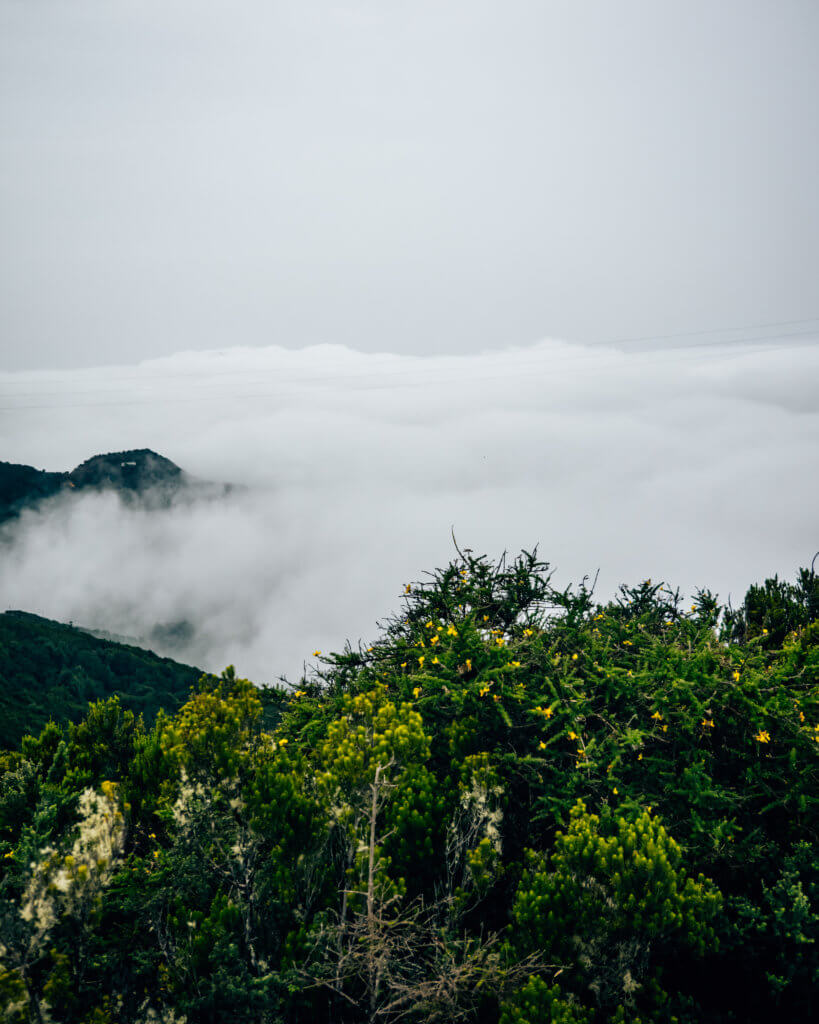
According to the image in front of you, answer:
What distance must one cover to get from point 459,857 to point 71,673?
86.6 meters

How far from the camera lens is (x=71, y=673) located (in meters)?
81.2

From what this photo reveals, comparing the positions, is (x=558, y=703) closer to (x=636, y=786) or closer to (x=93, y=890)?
(x=636, y=786)

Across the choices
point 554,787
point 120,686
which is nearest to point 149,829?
point 554,787

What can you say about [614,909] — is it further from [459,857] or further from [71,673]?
[71,673]

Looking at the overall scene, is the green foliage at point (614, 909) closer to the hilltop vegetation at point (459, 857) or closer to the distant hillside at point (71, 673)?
the hilltop vegetation at point (459, 857)

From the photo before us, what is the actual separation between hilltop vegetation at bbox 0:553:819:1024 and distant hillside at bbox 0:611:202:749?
6142 cm

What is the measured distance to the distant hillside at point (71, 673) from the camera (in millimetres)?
71000

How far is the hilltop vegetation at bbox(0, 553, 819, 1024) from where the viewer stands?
7402 millimetres

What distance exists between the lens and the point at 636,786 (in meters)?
10.6

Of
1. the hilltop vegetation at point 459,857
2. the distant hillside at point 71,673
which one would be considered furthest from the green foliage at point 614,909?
the distant hillside at point 71,673

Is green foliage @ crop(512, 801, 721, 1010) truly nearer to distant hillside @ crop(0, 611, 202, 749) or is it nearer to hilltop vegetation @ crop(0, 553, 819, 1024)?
hilltop vegetation @ crop(0, 553, 819, 1024)

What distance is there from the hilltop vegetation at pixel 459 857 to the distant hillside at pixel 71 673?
202 feet

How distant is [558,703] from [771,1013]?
501 cm

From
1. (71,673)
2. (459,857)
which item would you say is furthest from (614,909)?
(71,673)
